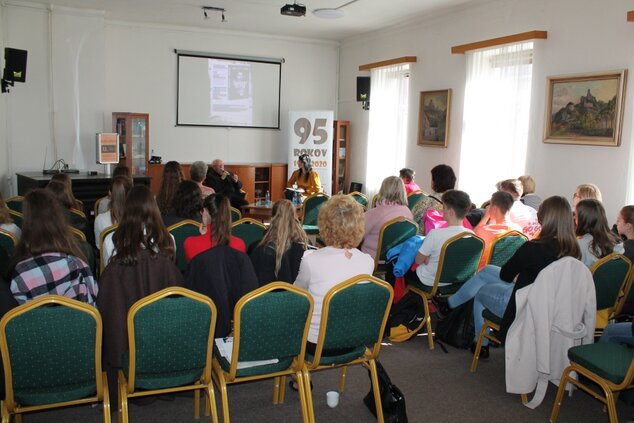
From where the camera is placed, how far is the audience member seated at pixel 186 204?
4.81 m

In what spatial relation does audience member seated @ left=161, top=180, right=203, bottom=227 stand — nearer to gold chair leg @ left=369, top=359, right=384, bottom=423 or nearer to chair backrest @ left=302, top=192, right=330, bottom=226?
chair backrest @ left=302, top=192, right=330, bottom=226

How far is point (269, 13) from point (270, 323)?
741 cm

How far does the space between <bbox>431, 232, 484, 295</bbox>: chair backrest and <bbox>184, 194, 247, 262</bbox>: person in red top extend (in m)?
1.68

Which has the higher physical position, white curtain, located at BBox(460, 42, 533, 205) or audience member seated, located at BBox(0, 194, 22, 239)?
white curtain, located at BBox(460, 42, 533, 205)

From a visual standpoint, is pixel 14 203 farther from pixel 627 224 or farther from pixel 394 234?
pixel 627 224

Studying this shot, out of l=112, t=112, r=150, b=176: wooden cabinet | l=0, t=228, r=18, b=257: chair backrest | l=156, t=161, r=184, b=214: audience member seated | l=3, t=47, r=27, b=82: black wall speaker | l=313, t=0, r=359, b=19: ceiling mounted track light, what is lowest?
l=0, t=228, r=18, b=257: chair backrest

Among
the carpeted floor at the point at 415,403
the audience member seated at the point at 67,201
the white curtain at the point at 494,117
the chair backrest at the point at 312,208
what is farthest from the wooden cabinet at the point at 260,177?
the carpeted floor at the point at 415,403

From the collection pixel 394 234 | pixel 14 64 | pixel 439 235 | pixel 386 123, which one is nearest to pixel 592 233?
pixel 439 235

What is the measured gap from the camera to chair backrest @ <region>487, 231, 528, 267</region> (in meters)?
4.57

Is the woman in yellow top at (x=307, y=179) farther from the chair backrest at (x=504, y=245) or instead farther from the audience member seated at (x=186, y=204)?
the chair backrest at (x=504, y=245)

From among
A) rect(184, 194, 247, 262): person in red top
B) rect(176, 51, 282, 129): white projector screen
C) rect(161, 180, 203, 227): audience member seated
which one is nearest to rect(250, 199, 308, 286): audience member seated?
rect(184, 194, 247, 262): person in red top

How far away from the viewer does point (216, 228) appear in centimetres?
337

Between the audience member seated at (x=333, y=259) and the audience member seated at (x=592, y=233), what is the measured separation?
72.7 inches

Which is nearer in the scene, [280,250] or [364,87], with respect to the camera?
[280,250]
